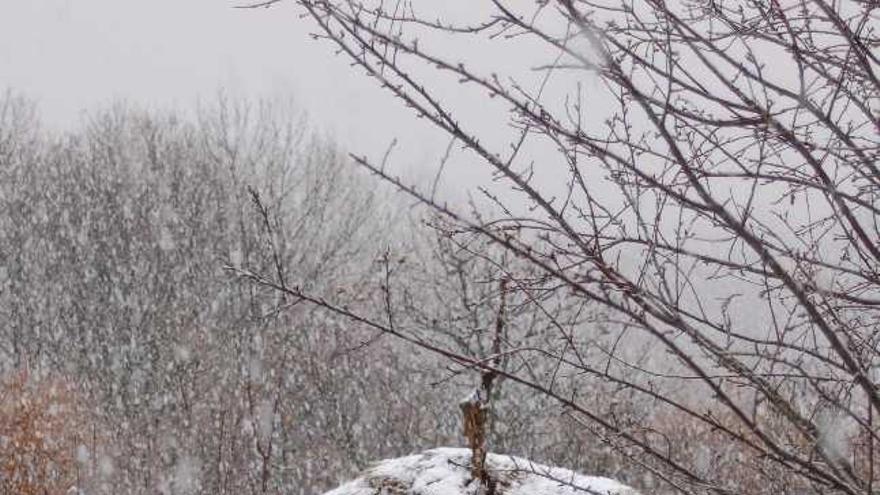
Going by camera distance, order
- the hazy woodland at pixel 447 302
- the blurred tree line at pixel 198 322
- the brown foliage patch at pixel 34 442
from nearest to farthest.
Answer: the hazy woodland at pixel 447 302 → the brown foliage patch at pixel 34 442 → the blurred tree line at pixel 198 322

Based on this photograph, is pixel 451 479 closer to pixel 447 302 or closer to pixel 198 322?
pixel 447 302

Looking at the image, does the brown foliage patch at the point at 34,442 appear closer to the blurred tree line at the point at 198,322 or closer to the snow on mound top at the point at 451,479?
the blurred tree line at the point at 198,322

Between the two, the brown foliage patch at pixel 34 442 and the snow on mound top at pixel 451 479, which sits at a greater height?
the brown foliage patch at pixel 34 442

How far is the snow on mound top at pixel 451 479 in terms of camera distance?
3.07m

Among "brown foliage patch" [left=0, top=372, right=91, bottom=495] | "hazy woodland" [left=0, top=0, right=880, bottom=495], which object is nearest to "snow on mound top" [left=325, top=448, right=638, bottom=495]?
"hazy woodland" [left=0, top=0, right=880, bottom=495]

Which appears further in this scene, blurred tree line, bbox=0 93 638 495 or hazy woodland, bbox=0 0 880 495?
blurred tree line, bbox=0 93 638 495

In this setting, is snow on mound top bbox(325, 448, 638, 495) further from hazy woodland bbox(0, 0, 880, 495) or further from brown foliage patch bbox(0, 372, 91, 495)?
brown foliage patch bbox(0, 372, 91, 495)

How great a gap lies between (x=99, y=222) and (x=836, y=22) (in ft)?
67.6

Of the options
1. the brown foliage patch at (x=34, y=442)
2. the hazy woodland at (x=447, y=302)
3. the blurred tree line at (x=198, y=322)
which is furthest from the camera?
the blurred tree line at (x=198, y=322)

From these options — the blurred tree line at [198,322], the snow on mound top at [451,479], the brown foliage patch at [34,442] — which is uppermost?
the blurred tree line at [198,322]

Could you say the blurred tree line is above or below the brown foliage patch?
above

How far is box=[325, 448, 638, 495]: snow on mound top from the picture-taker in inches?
121

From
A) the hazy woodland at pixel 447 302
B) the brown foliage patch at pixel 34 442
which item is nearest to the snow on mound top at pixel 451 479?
the hazy woodland at pixel 447 302

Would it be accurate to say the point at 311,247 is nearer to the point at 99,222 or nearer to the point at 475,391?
the point at 99,222
